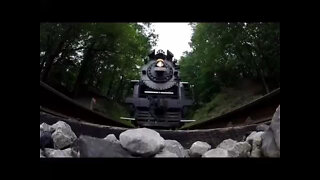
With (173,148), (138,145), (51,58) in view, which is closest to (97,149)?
(138,145)

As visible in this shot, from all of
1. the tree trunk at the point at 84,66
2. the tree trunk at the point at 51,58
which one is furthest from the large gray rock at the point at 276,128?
the tree trunk at the point at 51,58

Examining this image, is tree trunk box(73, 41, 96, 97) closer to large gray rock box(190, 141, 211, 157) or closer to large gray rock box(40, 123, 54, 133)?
large gray rock box(40, 123, 54, 133)

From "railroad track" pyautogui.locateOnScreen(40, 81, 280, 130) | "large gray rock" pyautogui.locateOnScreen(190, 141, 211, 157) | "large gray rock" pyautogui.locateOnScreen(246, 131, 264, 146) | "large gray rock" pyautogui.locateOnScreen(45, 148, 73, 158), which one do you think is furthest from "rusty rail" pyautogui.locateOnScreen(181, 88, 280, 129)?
"large gray rock" pyautogui.locateOnScreen(45, 148, 73, 158)

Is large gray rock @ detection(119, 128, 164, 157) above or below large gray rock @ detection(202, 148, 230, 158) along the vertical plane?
above

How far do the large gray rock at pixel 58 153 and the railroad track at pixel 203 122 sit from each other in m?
0.54

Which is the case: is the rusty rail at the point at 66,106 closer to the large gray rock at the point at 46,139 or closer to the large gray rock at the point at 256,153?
the large gray rock at the point at 46,139

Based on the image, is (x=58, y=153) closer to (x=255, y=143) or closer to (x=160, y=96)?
(x=255, y=143)

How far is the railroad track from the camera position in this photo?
131 inches

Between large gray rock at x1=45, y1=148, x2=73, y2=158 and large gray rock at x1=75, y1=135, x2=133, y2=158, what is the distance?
147mm
